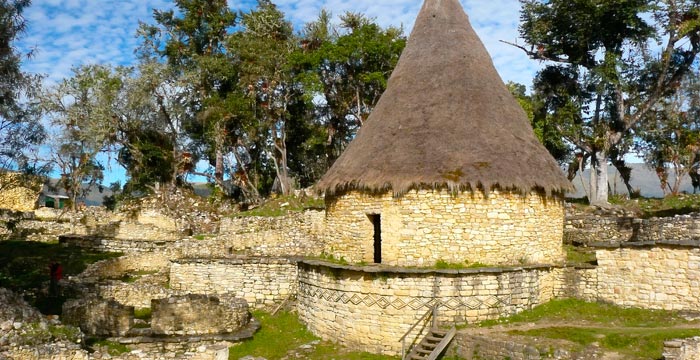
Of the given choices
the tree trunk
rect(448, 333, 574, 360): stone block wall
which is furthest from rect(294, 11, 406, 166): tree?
rect(448, 333, 574, 360): stone block wall

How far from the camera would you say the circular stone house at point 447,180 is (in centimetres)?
1268

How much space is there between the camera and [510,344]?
10.4 metres

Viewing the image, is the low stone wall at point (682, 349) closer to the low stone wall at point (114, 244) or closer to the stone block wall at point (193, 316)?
the stone block wall at point (193, 316)

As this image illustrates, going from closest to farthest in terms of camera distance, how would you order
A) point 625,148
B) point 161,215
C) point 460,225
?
Answer: point 460,225
point 161,215
point 625,148

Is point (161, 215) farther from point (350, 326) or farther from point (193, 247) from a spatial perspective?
point (350, 326)

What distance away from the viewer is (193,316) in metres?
13.4

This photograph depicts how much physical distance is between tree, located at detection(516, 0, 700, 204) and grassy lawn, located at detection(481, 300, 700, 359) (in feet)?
39.6

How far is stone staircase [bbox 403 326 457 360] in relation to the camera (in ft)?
36.3

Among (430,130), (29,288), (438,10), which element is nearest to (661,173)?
(438,10)

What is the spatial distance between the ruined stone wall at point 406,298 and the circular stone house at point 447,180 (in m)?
0.57

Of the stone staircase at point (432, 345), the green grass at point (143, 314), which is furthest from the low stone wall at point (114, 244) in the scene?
the stone staircase at point (432, 345)

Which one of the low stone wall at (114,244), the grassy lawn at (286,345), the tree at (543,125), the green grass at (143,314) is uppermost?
the tree at (543,125)

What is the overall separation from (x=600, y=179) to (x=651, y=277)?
41.5 ft

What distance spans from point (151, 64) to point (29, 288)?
18217 mm
